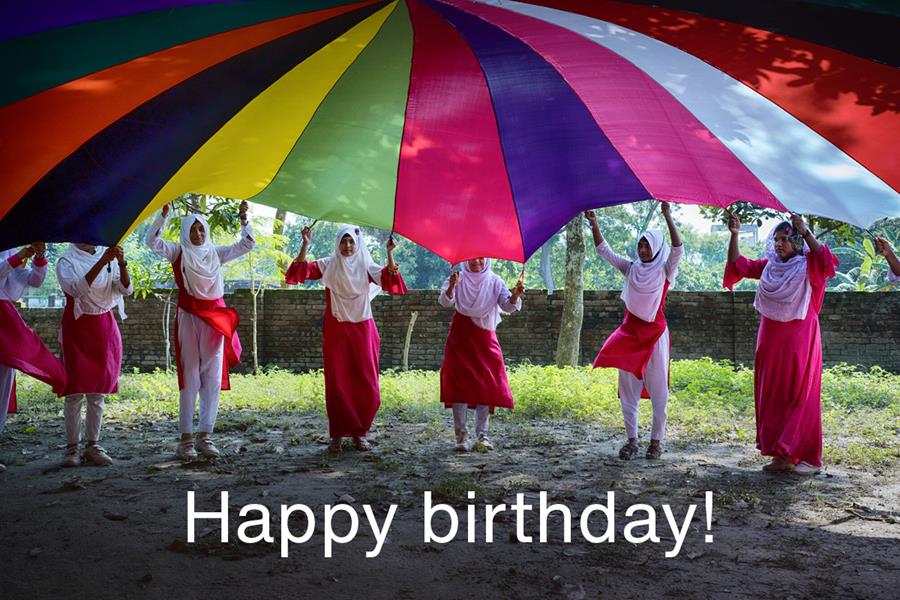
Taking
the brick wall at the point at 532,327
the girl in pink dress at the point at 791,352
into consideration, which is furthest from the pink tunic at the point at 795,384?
the brick wall at the point at 532,327

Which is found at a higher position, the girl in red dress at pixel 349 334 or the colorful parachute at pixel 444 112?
the colorful parachute at pixel 444 112

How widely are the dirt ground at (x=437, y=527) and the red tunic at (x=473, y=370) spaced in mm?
530

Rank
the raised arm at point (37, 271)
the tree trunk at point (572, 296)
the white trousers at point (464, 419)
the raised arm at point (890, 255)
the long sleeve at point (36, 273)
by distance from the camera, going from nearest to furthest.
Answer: the raised arm at point (890, 255) < the raised arm at point (37, 271) < the long sleeve at point (36, 273) < the white trousers at point (464, 419) < the tree trunk at point (572, 296)

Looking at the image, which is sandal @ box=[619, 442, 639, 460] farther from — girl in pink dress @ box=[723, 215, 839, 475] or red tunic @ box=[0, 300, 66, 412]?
red tunic @ box=[0, 300, 66, 412]

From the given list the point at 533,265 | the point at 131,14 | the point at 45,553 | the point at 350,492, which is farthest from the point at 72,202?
the point at 533,265

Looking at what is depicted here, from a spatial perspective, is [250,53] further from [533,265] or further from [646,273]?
[533,265]


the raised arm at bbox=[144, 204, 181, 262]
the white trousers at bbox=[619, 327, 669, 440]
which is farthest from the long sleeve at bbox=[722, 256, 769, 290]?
the raised arm at bbox=[144, 204, 181, 262]

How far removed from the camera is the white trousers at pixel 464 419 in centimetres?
788

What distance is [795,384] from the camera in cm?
662

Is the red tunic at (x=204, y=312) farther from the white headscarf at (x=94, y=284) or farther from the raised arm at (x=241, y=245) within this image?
the white headscarf at (x=94, y=284)

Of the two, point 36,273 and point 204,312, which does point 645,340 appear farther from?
point 36,273

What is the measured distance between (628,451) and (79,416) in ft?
15.7

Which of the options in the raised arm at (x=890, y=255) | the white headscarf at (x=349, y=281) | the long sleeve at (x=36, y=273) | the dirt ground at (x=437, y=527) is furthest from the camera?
the white headscarf at (x=349, y=281)

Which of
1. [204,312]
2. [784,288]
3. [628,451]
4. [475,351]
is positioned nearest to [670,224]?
[784,288]
